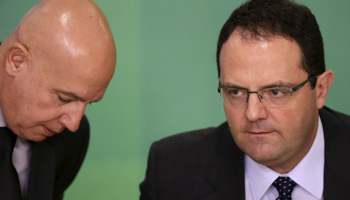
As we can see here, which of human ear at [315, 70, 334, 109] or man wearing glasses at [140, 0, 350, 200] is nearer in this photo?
man wearing glasses at [140, 0, 350, 200]

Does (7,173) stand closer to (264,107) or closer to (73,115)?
(73,115)

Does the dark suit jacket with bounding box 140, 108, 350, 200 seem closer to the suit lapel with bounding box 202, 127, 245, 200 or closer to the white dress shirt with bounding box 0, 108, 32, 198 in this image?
the suit lapel with bounding box 202, 127, 245, 200

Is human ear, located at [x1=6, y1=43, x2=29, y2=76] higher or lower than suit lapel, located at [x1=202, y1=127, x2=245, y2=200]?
higher

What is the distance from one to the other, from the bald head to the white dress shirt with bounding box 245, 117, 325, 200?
30.6 inches

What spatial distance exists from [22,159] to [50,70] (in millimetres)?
533

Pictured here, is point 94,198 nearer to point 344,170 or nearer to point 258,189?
point 258,189

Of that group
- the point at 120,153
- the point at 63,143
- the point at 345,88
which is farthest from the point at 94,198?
the point at 345,88

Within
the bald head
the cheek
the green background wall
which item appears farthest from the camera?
the green background wall

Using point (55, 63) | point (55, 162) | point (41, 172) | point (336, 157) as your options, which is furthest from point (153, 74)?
point (336, 157)

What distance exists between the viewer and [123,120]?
269cm

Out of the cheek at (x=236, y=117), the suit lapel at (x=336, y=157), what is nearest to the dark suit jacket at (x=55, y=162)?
the cheek at (x=236, y=117)

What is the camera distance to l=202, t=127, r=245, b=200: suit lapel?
70.6 inches

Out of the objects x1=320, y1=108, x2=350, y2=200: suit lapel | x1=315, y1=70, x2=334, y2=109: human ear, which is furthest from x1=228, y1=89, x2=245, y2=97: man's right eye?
x1=320, y1=108, x2=350, y2=200: suit lapel

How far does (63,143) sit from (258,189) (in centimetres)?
98
